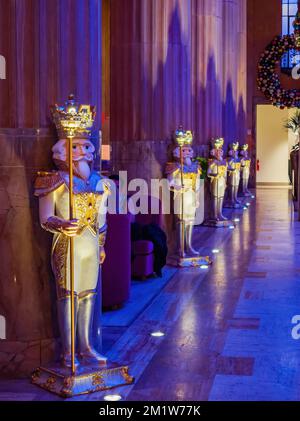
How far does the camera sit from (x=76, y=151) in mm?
5211

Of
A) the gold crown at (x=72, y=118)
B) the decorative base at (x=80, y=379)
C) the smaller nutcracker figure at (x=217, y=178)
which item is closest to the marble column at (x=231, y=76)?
the smaller nutcracker figure at (x=217, y=178)

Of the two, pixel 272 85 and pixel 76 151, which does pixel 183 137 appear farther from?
pixel 272 85

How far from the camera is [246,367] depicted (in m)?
5.75

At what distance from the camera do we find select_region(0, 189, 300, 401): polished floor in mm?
5223

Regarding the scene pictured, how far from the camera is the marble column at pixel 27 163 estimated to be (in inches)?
211

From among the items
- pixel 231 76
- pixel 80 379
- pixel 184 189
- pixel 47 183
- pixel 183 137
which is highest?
pixel 231 76

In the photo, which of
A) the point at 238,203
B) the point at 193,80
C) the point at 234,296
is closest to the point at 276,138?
the point at 238,203

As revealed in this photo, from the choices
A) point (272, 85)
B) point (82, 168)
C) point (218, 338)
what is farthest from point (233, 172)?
point (82, 168)

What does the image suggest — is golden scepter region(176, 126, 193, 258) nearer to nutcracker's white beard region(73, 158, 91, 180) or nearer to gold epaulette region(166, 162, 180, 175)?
gold epaulette region(166, 162, 180, 175)

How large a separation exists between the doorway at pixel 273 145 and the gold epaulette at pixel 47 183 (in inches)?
1094

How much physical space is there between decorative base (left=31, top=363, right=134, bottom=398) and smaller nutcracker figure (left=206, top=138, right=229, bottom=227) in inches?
384

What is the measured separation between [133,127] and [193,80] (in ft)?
18.8

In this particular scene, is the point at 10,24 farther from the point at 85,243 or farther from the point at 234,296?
the point at 234,296

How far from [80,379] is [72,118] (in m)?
1.65
